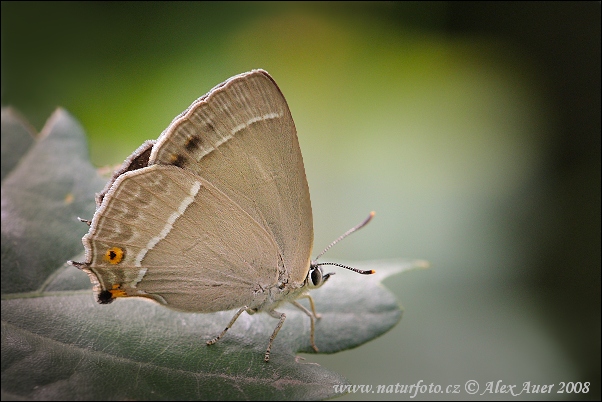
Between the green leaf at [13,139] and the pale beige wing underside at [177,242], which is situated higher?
the green leaf at [13,139]

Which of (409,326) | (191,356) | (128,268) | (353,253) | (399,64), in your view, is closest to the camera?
(191,356)

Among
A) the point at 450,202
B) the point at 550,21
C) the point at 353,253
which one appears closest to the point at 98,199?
the point at 353,253

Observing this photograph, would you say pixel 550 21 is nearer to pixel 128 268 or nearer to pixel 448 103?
pixel 448 103

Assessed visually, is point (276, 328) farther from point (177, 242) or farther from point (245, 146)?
point (245, 146)

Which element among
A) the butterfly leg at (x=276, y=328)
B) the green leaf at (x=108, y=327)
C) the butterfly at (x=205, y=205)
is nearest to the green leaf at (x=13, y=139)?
the green leaf at (x=108, y=327)

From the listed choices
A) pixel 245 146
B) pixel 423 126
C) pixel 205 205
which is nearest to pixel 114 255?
pixel 205 205

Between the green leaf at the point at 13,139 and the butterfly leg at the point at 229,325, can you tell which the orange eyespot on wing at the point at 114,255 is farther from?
the green leaf at the point at 13,139

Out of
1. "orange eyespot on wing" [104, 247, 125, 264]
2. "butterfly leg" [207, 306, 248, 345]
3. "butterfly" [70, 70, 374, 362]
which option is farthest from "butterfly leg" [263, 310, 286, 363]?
"orange eyespot on wing" [104, 247, 125, 264]
